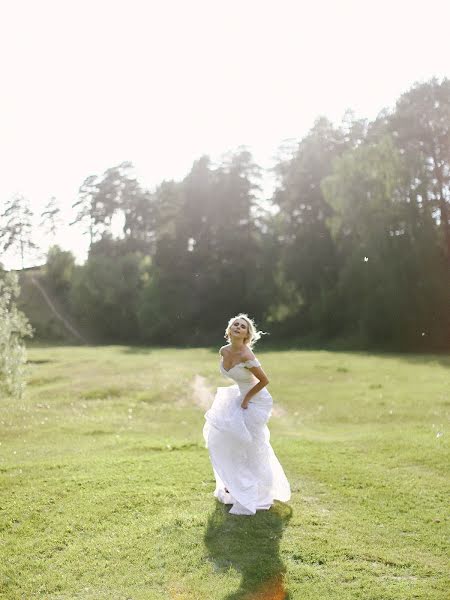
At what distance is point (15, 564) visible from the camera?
8.72m

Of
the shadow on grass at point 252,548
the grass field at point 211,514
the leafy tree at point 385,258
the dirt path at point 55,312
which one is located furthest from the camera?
the dirt path at point 55,312

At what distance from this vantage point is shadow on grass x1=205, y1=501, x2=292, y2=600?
7355mm

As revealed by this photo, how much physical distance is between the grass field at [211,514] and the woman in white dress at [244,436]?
0.35 metres

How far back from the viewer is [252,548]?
333 inches

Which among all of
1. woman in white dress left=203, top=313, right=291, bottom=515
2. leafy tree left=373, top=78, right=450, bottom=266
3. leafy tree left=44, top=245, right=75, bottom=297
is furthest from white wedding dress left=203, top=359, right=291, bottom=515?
leafy tree left=44, top=245, right=75, bottom=297

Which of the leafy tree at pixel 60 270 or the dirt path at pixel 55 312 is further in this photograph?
the leafy tree at pixel 60 270

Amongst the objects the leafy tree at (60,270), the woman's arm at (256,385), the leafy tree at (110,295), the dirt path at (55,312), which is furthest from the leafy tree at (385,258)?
the leafy tree at (60,270)

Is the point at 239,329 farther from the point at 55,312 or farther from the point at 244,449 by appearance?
the point at 55,312

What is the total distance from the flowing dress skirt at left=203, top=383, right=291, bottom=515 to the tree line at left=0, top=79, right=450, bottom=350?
137 feet

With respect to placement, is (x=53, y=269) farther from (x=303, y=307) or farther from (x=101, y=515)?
(x=101, y=515)

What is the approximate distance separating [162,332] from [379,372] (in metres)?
43.3

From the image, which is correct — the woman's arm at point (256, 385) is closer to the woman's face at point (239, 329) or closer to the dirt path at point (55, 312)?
the woman's face at point (239, 329)

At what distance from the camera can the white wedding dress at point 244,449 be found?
9.77 metres

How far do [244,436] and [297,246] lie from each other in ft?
187
